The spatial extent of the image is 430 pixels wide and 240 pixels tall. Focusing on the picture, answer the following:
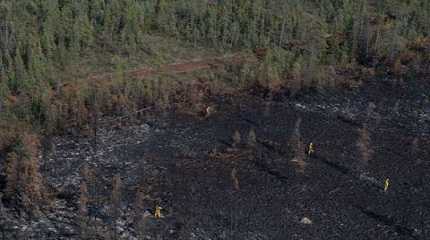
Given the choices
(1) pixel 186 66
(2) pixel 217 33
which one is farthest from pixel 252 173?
(2) pixel 217 33

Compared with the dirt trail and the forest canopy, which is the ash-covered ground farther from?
the forest canopy

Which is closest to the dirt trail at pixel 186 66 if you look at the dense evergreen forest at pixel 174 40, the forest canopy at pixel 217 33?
the dense evergreen forest at pixel 174 40

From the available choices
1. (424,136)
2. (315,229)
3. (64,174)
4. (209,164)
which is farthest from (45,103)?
(424,136)

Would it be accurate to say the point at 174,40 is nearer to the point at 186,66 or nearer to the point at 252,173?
the point at 186,66

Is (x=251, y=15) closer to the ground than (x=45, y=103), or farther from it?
farther from it

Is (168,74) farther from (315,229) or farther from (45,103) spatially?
(315,229)

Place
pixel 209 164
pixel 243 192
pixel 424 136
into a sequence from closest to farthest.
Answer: pixel 243 192 < pixel 209 164 < pixel 424 136

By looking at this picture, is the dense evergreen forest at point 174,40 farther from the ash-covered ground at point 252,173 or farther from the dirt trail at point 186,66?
the ash-covered ground at point 252,173
